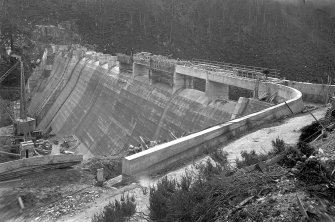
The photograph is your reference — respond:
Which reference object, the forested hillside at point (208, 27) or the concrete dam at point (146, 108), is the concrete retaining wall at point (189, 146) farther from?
the forested hillside at point (208, 27)

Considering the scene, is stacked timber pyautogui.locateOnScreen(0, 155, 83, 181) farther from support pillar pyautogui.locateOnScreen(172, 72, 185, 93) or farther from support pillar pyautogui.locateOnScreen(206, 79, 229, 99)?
support pillar pyautogui.locateOnScreen(172, 72, 185, 93)

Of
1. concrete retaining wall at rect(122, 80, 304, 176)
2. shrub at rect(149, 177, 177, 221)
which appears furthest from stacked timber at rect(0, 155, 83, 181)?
shrub at rect(149, 177, 177, 221)

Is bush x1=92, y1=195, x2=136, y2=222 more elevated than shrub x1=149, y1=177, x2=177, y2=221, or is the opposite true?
shrub x1=149, y1=177, x2=177, y2=221

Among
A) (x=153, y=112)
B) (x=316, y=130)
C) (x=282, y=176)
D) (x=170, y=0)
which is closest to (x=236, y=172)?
(x=282, y=176)

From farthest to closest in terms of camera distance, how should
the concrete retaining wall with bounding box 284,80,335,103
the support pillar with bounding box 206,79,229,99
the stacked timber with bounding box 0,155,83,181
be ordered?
the support pillar with bounding box 206,79,229,99 → the concrete retaining wall with bounding box 284,80,335,103 → the stacked timber with bounding box 0,155,83,181

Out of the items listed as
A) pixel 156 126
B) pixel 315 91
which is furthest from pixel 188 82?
pixel 315 91

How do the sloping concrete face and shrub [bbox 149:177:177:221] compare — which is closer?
shrub [bbox 149:177:177:221]

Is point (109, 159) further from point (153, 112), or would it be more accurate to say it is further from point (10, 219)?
point (153, 112)

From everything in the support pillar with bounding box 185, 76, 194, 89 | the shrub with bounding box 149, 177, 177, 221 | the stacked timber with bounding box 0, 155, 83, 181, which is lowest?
the stacked timber with bounding box 0, 155, 83, 181

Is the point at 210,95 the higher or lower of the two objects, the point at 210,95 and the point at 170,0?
the lower
